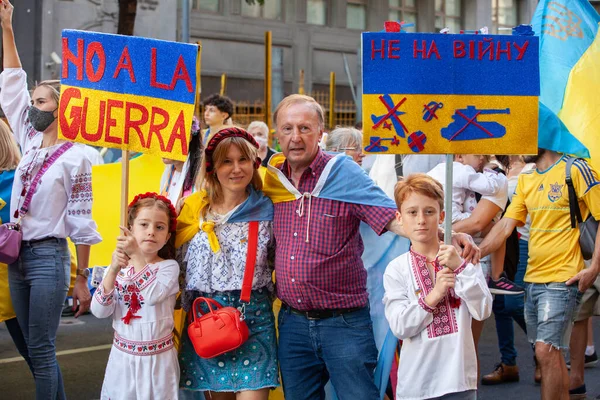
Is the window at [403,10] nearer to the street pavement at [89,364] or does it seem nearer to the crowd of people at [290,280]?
the street pavement at [89,364]

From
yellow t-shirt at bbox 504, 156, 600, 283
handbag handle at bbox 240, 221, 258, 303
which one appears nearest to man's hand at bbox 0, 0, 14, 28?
handbag handle at bbox 240, 221, 258, 303

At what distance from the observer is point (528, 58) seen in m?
4.07

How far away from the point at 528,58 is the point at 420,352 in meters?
1.42

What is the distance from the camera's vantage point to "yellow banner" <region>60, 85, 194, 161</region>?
13.8 feet

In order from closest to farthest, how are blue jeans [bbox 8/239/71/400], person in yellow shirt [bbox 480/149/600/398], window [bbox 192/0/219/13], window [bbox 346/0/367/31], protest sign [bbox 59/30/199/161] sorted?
protest sign [bbox 59/30/199/161] → blue jeans [bbox 8/239/71/400] → person in yellow shirt [bbox 480/149/600/398] → window [bbox 192/0/219/13] → window [bbox 346/0/367/31]

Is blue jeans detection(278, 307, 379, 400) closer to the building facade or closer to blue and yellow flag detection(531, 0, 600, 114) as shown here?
blue and yellow flag detection(531, 0, 600, 114)

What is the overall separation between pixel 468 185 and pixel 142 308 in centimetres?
271

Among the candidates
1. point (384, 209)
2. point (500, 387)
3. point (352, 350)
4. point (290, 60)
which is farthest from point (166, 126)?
point (290, 60)

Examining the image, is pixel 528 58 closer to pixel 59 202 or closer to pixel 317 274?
pixel 317 274

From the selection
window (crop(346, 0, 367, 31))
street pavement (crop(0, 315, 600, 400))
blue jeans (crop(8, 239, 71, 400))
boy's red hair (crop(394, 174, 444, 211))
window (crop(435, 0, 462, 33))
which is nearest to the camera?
boy's red hair (crop(394, 174, 444, 211))

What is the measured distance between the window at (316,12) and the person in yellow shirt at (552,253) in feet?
88.0

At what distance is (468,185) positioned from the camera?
603 cm

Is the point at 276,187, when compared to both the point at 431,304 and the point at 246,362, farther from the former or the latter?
the point at 431,304

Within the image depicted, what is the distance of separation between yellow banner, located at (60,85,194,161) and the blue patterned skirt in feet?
2.47
